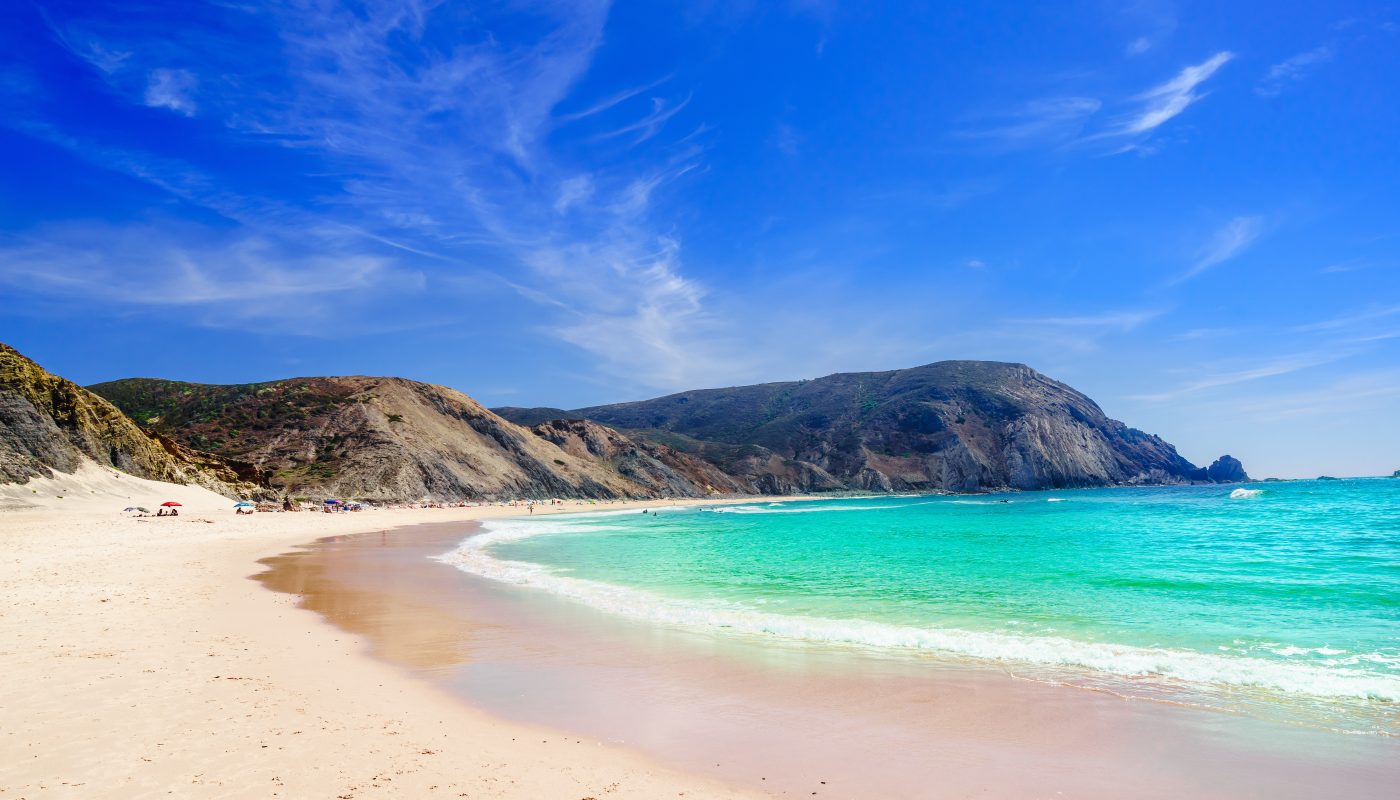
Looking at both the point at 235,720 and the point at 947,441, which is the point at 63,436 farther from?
the point at 947,441

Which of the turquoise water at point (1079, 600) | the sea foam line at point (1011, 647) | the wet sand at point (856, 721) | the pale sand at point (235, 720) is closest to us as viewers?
the pale sand at point (235, 720)

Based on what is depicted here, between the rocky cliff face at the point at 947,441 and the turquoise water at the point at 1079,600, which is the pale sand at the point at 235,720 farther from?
the rocky cliff face at the point at 947,441

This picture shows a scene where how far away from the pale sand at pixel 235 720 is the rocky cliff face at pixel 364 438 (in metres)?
67.1

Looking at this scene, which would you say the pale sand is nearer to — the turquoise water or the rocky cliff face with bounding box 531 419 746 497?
the turquoise water

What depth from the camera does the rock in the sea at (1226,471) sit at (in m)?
181

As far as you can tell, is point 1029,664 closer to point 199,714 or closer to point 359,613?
point 199,714

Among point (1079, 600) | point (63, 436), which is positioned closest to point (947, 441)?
point (63, 436)

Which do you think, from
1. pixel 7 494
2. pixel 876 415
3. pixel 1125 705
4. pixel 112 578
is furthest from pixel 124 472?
pixel 876 415

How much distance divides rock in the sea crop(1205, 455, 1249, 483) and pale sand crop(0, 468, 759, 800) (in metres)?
223

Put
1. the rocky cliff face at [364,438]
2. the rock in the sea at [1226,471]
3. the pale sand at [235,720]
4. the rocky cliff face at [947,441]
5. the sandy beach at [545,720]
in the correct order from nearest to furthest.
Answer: the pale sand at [235,720] → the sandy beach at [545,720] → the rocky cliff face at [364,438] → the rocky cliff face at [947,441] → the rock in the sea at [1226,471]

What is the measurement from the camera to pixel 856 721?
25.2ft

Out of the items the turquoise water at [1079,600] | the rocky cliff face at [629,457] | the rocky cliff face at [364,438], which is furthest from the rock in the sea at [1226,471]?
the turquoise water at [1079,600]

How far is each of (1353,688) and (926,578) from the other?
11.8 m

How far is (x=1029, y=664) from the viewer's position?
10359mm
